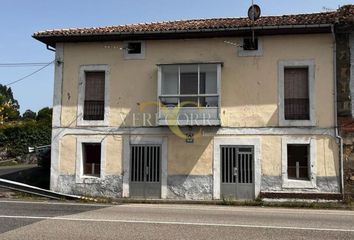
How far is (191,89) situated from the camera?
18.8 meters

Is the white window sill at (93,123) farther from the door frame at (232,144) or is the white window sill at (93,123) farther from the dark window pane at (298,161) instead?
the dark window pane at (298,161)

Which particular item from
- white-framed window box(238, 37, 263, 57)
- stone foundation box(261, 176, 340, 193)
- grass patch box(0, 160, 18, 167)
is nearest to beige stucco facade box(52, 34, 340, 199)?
stone foundation box(261, 176, 340, 193)

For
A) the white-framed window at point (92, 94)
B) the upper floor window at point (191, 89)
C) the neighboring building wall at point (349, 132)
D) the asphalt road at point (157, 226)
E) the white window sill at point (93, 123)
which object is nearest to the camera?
the asphalt road at point (157, 226)

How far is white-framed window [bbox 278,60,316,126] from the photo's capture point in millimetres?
18109

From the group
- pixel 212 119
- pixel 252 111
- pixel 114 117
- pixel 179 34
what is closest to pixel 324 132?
pixel 252 111

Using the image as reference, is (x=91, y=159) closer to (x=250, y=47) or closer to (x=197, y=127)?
(x=197, y=127)

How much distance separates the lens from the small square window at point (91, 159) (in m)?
19.7

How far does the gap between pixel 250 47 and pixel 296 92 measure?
264 centimetres

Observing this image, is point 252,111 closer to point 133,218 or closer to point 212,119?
point 212,119

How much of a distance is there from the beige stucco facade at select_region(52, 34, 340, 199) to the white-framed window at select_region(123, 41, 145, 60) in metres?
0.19

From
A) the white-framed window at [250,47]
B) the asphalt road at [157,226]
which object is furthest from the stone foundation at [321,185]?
the asphalt road at [157,226]

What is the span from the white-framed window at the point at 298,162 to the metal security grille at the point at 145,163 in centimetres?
522

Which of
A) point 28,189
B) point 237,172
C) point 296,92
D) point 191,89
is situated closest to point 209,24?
point 191,89

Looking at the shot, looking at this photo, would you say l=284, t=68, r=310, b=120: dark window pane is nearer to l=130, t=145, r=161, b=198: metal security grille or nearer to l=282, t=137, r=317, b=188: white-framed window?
l=282, t=137, r=317, b=188: white-framed window
